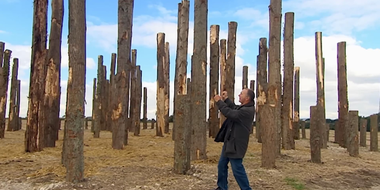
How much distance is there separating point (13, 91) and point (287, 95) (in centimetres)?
1277

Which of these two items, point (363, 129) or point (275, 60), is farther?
point (363, 129)

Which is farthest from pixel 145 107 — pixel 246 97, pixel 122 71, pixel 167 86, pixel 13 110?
pixel 246 97

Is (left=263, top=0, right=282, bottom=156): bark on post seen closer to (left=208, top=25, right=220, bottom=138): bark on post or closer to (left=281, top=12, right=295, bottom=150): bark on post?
(left=281, top=12, right=295, bottom=150): bark on post

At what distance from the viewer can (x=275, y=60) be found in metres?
9.26

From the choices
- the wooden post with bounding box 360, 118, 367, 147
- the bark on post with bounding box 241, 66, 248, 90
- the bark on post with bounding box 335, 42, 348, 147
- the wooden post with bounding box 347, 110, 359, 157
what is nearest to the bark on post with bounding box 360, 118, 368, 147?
the wooden post with bounding box 360, 118, 367, 147

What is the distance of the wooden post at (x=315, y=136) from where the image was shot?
9.06m

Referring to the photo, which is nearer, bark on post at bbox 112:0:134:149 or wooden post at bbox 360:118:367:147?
bark on post at bbox 112:0:134:149

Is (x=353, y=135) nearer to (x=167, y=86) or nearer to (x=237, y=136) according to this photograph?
(x=237, y=136)

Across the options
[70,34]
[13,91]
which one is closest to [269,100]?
[70,34]

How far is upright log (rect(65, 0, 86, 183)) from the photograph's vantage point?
5.87 meters

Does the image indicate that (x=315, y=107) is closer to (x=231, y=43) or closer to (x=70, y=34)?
(x=231, y=43)

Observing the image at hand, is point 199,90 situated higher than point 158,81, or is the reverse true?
point 158,81

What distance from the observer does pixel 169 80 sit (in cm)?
1778

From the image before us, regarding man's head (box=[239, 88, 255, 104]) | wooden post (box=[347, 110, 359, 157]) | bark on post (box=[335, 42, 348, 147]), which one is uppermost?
bark on post (box=[335, 42, 348, 147])
